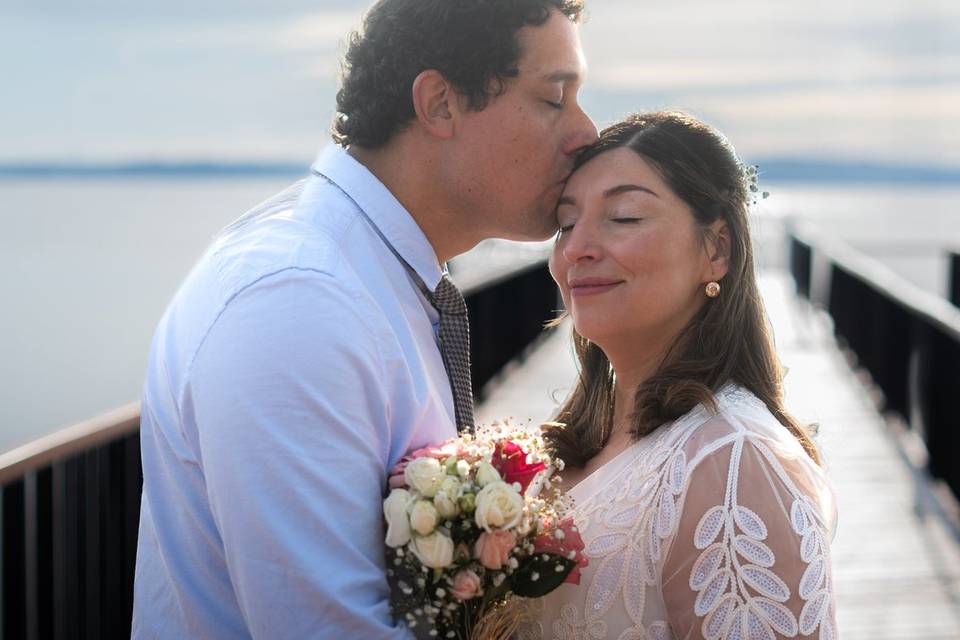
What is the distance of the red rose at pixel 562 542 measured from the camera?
258cm

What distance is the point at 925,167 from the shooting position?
134 m

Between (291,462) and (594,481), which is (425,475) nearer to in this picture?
(291,462)

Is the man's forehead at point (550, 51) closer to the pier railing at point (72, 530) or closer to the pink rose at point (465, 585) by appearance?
the pink rose at point (465, 585)

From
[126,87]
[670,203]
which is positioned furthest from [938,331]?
[126,87]

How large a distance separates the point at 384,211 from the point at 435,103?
312mm

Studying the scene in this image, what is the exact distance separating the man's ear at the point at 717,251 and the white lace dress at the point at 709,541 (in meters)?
0.32

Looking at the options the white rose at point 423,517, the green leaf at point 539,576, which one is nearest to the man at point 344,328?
the white rose at point 423,517

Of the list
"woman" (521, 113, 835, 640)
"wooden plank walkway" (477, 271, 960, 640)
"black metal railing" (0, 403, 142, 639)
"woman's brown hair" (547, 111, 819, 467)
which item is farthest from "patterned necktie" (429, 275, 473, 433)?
"black metal railing" (0, 403, 142, 639)

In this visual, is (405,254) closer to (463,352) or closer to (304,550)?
(463,352)

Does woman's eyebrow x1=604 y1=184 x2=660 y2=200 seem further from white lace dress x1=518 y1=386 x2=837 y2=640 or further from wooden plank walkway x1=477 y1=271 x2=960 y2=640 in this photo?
wooden plank walkway x1=477 y1=271 x2=960 y2=640

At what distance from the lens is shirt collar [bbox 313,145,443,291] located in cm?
284

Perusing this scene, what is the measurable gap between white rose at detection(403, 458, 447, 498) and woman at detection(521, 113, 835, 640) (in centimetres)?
60

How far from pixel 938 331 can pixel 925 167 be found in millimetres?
134626

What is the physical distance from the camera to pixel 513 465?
2.57 meters
